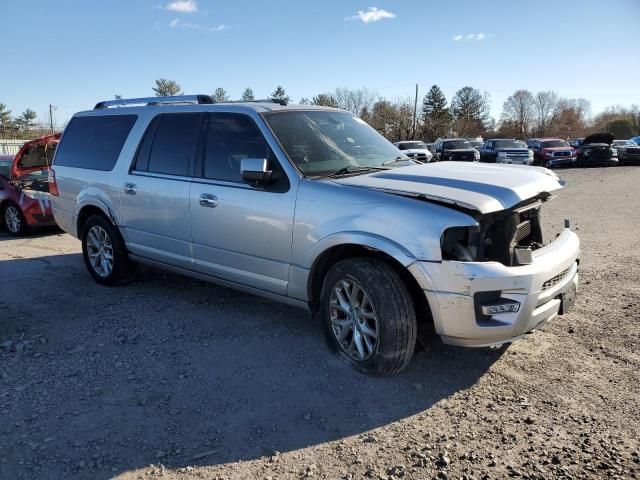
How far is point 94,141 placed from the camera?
6043mm

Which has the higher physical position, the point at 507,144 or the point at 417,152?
the point at 507,144

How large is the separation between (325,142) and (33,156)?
8189 millimetres

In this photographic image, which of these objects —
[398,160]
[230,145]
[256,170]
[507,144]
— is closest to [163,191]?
[230,145]

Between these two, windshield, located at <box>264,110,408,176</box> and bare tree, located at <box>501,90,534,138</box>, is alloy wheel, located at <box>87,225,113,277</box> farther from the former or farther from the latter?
bare tree, located at <box>501,90,534,138</box>

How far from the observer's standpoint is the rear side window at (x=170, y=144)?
491 centimetres

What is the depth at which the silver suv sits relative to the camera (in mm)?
3258

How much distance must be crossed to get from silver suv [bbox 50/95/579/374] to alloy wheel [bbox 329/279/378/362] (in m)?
0.01

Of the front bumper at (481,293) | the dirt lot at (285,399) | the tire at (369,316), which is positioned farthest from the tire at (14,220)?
the front bumper at (481,293)

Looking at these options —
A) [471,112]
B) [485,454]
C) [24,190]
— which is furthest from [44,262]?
[471,112]

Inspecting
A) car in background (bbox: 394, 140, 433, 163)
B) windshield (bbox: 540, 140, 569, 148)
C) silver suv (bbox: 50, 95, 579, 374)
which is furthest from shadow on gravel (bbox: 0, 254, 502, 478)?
windshield (bbox: 540, 140, 569, 148)

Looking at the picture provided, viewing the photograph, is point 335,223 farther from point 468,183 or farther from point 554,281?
point 554,281

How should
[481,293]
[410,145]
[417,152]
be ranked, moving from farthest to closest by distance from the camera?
1. [410,145]
2. [417,152]
3. [481,293]

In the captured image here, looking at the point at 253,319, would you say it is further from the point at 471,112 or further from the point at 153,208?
the point at 471,112

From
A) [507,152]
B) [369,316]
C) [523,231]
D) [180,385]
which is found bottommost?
[180,385]
